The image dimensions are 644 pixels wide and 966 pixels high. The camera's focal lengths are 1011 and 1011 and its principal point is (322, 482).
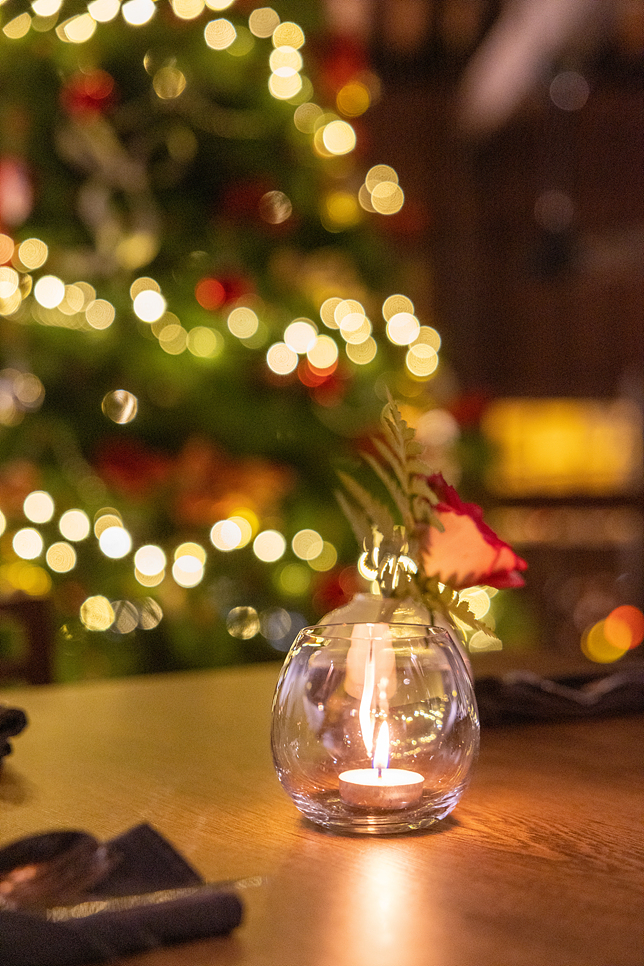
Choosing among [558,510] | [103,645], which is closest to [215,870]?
[103,645]

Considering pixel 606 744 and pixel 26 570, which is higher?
pixel 26 570

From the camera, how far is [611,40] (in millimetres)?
5082

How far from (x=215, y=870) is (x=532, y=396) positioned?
17.5ft

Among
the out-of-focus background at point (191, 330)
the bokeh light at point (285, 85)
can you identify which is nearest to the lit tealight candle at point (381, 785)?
the out-of-focus background at point (191, 330)

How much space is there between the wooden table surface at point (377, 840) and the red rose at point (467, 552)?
A: 0.45ft

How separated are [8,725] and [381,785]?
32cm

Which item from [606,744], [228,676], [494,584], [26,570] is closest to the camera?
[494,584]

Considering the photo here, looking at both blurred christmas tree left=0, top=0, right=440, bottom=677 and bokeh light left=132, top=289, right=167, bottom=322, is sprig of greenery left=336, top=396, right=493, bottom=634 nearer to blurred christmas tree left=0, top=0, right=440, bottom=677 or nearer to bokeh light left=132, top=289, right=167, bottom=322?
blurred christmas tree left=0, top=0, right=440, bottom=677

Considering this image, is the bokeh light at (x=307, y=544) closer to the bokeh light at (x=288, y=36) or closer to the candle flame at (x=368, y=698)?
the bokeh light at (x=288, y=36)

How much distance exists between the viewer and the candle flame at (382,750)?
0.54 metres

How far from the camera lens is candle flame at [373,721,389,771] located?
54 cm

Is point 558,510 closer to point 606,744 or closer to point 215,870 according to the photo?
point 606,744

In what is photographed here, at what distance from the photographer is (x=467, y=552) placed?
1.93 ft

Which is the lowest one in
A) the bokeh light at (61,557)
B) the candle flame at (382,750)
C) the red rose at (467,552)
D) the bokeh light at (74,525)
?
the candle flame at (382,750)
